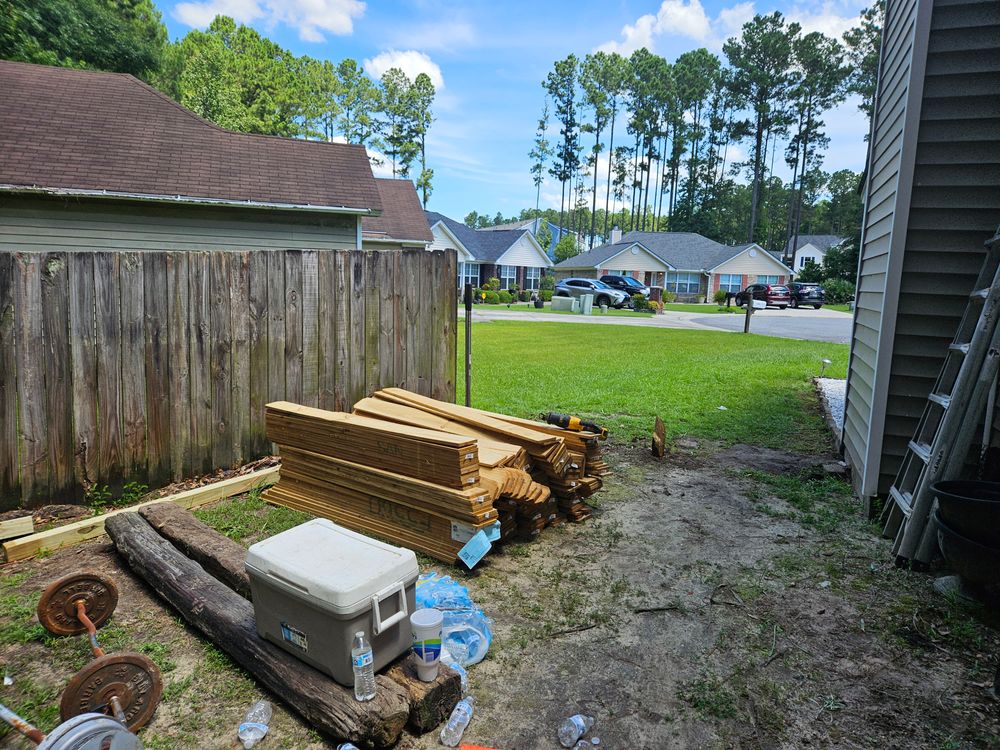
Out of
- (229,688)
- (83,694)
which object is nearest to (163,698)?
(229,688)

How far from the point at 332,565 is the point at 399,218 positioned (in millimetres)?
19731

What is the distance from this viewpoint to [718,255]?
44.7 m

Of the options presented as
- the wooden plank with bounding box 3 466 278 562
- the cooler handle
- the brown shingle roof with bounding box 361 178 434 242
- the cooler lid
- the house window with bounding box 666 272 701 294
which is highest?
the brown shingle roof with bounding box 361 178 434 242

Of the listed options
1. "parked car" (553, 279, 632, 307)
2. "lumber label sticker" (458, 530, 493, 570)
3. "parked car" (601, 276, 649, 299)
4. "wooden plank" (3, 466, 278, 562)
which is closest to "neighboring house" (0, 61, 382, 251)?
"wooden plank" (3, 466, 278, 562)

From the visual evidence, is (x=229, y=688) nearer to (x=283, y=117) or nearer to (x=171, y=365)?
(x=171, y=365)

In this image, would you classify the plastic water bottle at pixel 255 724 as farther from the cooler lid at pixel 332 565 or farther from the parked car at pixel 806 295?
the parked car at pixel 806 295

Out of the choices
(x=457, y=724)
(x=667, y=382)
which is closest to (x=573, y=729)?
(x=457, y=724)

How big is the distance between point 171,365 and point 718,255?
4540cm

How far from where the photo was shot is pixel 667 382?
940 centimetres

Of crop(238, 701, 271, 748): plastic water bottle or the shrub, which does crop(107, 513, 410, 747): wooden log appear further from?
the shrub

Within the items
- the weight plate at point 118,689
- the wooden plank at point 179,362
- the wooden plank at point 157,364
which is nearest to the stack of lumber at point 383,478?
the wooden plank at point 179,362

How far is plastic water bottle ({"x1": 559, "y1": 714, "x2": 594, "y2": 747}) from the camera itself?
213cm

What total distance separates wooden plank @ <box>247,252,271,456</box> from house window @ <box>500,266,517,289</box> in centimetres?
3773

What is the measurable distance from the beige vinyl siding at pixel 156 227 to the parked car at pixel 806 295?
30684 millimetres
